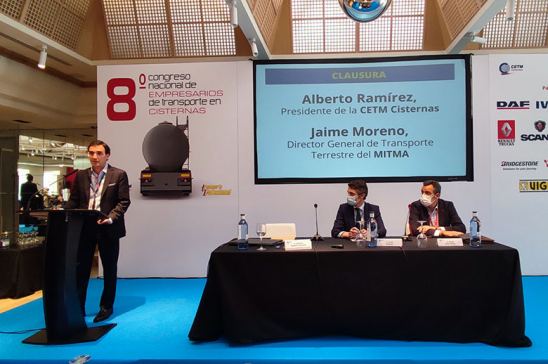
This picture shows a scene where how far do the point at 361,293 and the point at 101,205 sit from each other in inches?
85.7

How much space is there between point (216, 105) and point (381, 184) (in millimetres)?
2213

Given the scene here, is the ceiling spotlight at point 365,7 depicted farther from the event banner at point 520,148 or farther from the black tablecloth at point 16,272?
the black tablecloth at point 16,272

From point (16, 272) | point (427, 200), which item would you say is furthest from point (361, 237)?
point (16, 272)

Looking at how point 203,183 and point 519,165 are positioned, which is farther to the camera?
point 203,183

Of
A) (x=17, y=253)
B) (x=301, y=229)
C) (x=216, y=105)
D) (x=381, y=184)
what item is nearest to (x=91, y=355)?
(x=17, y=253)

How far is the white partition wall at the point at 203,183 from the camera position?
15.4ft

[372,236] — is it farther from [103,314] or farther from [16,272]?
[16,272]

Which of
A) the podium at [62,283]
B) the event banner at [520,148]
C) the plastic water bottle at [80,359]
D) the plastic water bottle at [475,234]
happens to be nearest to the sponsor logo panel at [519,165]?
the event banner at [520,148]

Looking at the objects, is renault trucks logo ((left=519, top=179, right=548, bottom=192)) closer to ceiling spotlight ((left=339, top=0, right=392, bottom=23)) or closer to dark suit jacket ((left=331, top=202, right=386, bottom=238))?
dark suit jacket ((left=331, top=202, right=386, bottom=238))

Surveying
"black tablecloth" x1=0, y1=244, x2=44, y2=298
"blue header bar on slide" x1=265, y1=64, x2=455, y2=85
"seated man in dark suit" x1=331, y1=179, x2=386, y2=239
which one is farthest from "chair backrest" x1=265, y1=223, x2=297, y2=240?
"black tablecloth" x1=0, y1=244, x2=44, y2=298

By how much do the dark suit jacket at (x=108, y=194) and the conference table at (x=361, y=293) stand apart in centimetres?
113

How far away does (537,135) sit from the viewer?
15.2 feet

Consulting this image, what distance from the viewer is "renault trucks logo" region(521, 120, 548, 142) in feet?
15.1

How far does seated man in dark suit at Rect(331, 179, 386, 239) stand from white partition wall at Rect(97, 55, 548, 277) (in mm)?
1322
